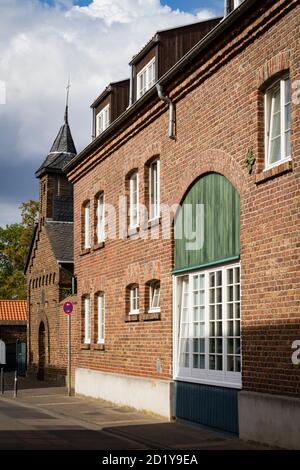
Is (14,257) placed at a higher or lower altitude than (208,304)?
higher

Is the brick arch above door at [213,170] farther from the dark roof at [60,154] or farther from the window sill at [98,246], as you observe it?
the dark roof at [60,154]

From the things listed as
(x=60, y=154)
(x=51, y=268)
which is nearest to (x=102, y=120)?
(x=51, y=268)

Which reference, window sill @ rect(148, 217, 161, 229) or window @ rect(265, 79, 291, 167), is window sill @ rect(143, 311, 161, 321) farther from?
window @ rect(265, 79, 291, 167)

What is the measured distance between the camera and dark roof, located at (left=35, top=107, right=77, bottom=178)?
3938cm

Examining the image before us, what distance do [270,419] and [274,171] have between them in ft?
12.9

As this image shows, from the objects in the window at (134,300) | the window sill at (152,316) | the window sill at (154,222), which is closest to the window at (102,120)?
the window at (134,300)

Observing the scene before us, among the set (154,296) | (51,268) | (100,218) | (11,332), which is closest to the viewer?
(154,296)

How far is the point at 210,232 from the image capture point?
15.9 meters

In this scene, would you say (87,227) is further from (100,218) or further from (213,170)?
(213,170)

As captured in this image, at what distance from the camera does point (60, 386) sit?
99.2ft

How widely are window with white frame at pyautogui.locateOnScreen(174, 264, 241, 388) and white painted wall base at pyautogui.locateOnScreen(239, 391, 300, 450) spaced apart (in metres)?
0.84
